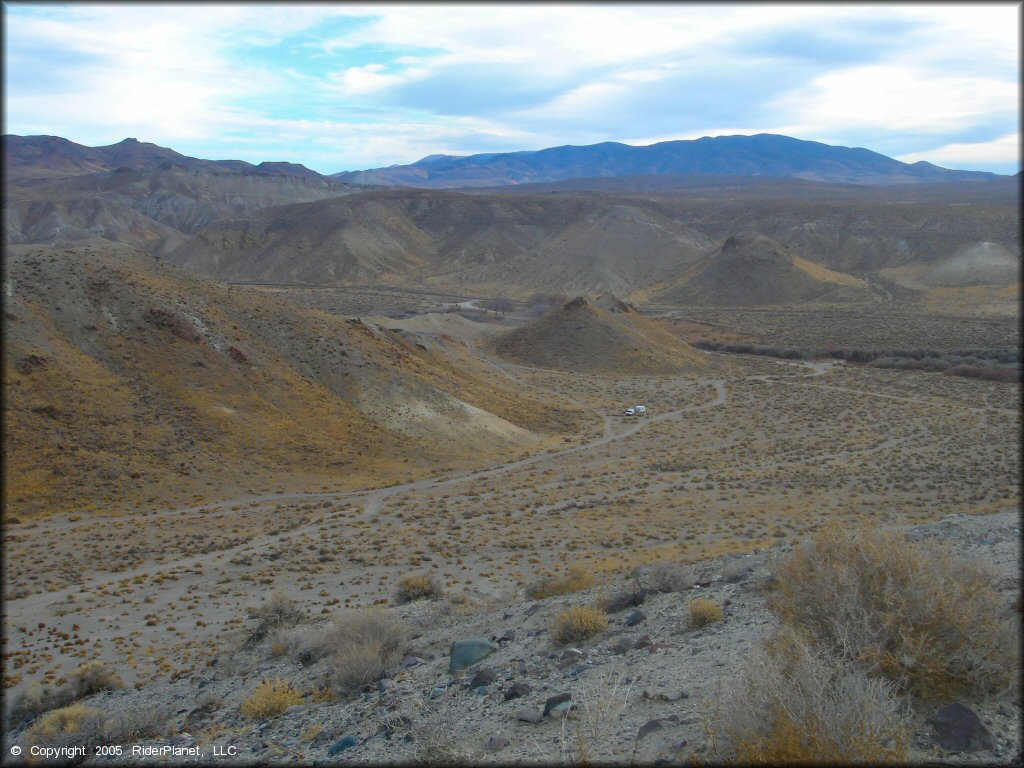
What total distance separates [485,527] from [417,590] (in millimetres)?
6112

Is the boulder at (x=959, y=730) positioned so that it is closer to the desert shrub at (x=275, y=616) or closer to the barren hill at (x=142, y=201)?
the desert shrub at (x=275, y=616)

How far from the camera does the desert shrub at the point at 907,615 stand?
5.86 m

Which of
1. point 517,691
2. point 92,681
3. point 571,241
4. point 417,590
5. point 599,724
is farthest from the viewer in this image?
point 571,241

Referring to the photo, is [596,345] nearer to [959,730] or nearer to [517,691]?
[517,691]

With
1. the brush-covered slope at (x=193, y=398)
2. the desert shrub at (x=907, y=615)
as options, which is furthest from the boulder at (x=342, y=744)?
the brush-covered slope at (x=193, y=398)

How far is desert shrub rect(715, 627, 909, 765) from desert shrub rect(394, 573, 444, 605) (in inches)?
382

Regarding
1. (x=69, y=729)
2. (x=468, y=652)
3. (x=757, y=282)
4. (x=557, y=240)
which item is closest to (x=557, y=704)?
(x=468, y=652)

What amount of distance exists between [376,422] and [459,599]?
16.6 metres

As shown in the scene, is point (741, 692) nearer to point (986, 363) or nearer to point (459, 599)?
point (459, 599)

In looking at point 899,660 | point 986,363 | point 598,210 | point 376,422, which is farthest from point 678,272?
point 899,660

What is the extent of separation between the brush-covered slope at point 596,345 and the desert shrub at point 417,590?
123ft

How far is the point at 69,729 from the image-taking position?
8.76m

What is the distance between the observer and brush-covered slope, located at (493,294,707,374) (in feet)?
171

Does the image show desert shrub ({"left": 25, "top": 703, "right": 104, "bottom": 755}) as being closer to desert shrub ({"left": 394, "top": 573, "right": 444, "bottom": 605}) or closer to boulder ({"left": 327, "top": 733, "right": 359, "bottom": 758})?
boulder ({"left": 327, "top": 733, "right": 359, "bottom": 758})
